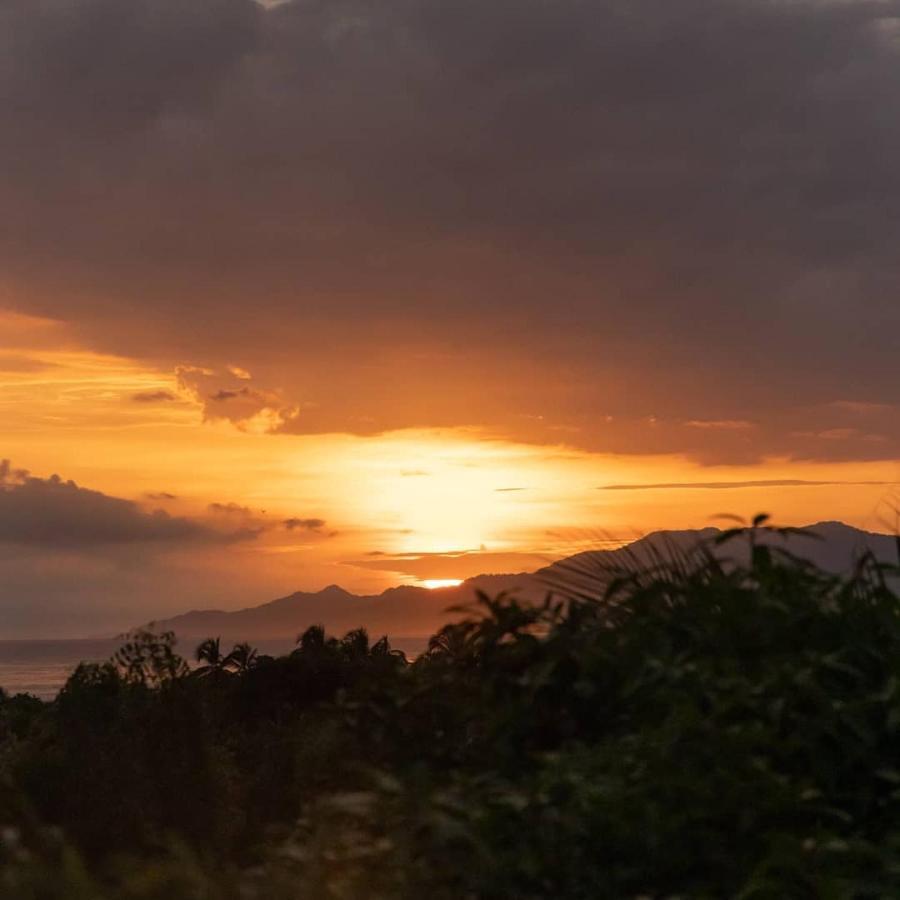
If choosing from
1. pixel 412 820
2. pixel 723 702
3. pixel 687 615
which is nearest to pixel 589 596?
pixel 687 615

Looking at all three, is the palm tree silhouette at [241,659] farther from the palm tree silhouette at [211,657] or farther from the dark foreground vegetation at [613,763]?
the dark foreground vegetation at [613,763]

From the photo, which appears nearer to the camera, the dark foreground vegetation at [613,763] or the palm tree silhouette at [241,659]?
the dark foreground vegetation at [613,763]

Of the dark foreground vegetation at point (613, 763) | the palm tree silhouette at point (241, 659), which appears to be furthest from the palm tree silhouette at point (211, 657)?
the dark foreground vegetation at point (613, 763)

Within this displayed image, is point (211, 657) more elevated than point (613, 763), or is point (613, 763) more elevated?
point (613, 763)

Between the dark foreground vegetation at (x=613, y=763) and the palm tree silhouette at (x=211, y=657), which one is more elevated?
the dark foreground vegetation at (x=613, y=763)

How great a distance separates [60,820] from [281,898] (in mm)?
20941

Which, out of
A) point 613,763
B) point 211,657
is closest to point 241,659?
point 211,657

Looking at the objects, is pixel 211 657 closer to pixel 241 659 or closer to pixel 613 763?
pixel 241 659

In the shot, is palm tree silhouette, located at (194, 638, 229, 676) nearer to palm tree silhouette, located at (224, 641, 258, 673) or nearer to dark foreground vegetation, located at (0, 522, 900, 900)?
palm tree silhouette, located at (224, 641, 258, 673)

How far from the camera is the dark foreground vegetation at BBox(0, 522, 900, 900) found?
5.51m

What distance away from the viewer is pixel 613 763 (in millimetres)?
6023

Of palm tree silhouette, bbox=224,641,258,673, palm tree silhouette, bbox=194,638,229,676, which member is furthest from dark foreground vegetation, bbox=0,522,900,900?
palm tree silhouette, bbox=194,638,229,676

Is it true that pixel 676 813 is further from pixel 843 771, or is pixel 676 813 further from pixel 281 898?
pixel 281 898

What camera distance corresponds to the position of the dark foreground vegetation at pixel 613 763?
5508mm
